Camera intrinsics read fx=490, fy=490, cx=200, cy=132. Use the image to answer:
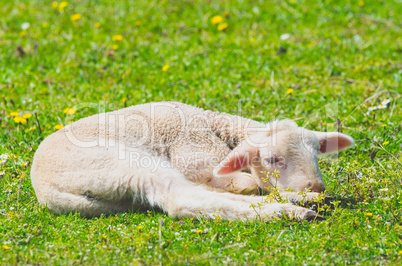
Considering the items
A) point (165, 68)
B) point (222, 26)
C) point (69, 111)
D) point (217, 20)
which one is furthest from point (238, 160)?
point (217, 20)

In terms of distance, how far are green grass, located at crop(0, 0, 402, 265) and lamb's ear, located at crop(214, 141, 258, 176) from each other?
0.56 meters

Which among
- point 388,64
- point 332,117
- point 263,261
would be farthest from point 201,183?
point 388,64

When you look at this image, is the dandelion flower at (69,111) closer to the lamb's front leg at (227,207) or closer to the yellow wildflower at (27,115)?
the yellow wildflower at (27,115)

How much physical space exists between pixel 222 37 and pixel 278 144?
456cm

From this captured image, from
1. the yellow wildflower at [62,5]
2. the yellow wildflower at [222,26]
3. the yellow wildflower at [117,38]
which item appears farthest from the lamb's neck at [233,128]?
the yellow wildflower at [62,5]

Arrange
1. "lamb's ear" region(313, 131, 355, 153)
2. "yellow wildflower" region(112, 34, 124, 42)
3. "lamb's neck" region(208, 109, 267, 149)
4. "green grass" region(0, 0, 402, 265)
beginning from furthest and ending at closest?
1. "yellow wildflower" region(112, 34, 124, 42)
2. "lamb's neck" region(208, 109, 267, 149)
3. "lamb's ear" region(313, 131, 355, 153)
4. "green grass" region(0, 0, 402, 265)

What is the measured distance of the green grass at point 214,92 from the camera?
11.1 feet

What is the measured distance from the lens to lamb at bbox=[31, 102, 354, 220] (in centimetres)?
400

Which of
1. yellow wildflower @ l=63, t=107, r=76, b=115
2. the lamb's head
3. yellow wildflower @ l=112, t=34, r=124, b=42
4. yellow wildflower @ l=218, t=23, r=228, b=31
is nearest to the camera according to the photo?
the lamb's head

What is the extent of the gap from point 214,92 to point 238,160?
2.48 m

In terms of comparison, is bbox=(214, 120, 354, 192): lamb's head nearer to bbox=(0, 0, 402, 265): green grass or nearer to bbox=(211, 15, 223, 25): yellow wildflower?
bbox=(0, 0, 402, 265): green grass

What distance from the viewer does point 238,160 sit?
4.27m

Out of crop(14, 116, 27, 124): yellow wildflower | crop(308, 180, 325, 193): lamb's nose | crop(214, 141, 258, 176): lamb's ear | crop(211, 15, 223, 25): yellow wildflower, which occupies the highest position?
crop(211, 15, 223, 25): yellow wildflower

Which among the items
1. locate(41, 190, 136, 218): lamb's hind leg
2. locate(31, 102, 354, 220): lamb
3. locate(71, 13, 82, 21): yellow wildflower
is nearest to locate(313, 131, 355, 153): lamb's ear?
locate(31, 102, 354, 220): lamb
